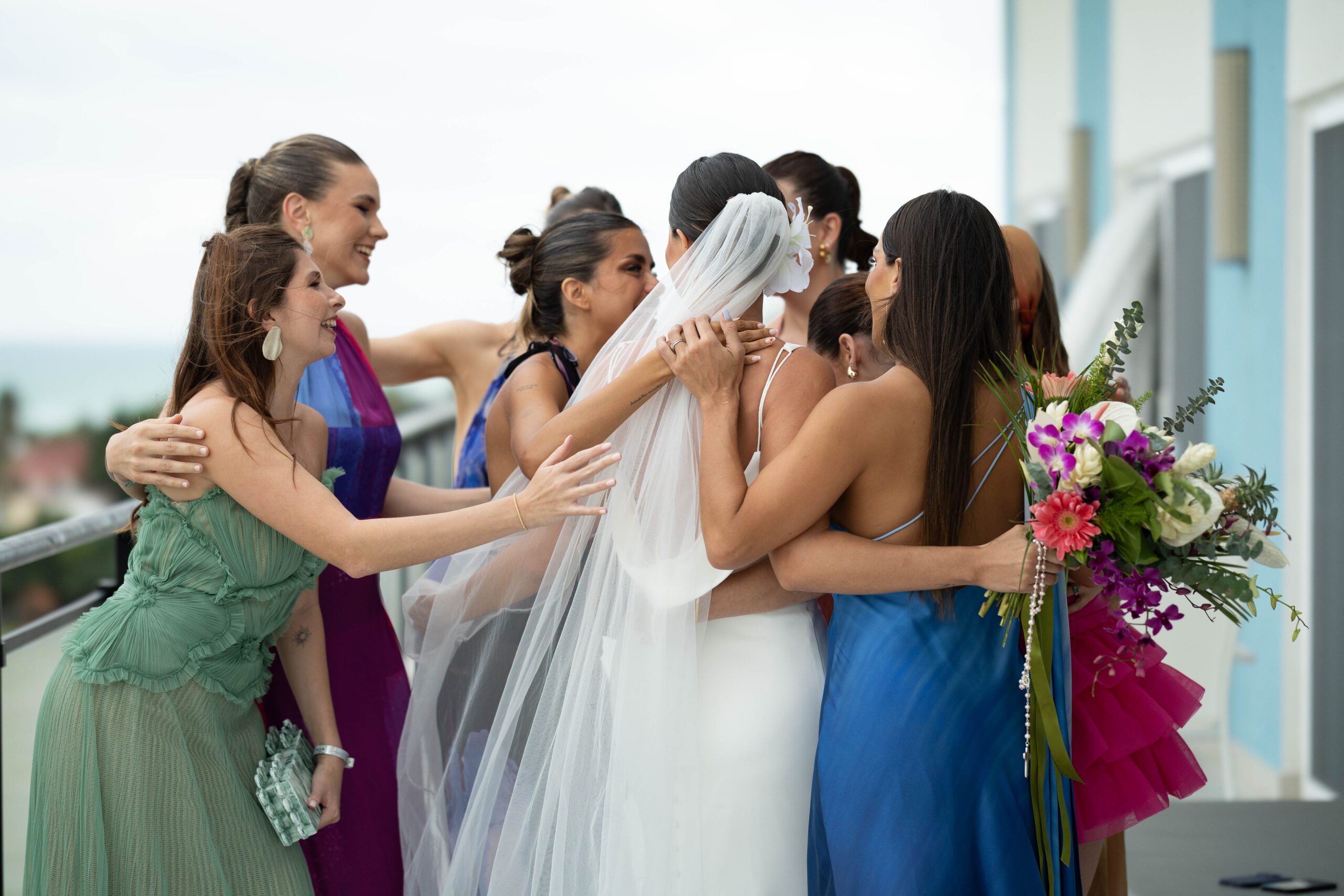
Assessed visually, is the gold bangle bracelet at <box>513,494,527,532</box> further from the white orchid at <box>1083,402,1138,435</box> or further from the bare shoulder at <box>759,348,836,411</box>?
the white orchid at <box>1083,402,1138,435</box>

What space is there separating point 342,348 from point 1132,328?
1.66 m

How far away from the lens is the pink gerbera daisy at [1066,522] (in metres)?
1.42

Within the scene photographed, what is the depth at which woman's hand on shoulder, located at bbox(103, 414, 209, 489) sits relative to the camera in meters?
1.68

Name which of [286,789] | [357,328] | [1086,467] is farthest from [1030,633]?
[357,328]

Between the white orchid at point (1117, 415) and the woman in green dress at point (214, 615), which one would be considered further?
the woman in green dress at point (214, 615)

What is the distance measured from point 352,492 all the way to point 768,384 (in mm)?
1053

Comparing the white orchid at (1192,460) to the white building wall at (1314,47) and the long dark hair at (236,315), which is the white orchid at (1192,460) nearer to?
the long dark hair at (236,315)

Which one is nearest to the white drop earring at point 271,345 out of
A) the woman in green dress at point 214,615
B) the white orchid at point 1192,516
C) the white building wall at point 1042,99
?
the woman in green dress at point 214,615

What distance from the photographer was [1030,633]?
156 centimetres

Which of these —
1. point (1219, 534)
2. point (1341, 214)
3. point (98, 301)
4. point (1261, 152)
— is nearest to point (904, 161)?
point (1261, 152)

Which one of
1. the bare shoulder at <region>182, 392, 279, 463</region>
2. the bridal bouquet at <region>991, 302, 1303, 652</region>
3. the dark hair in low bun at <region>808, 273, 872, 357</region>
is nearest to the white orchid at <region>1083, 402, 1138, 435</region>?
the bridal bouquet at <region>991, 302, 1303, 652</region>

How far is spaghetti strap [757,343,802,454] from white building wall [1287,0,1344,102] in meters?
3.16

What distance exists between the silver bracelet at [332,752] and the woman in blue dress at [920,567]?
80 centimetres

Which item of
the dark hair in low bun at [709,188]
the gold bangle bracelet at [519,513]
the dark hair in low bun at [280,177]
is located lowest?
the gold bangle bracelet at [519,513]
